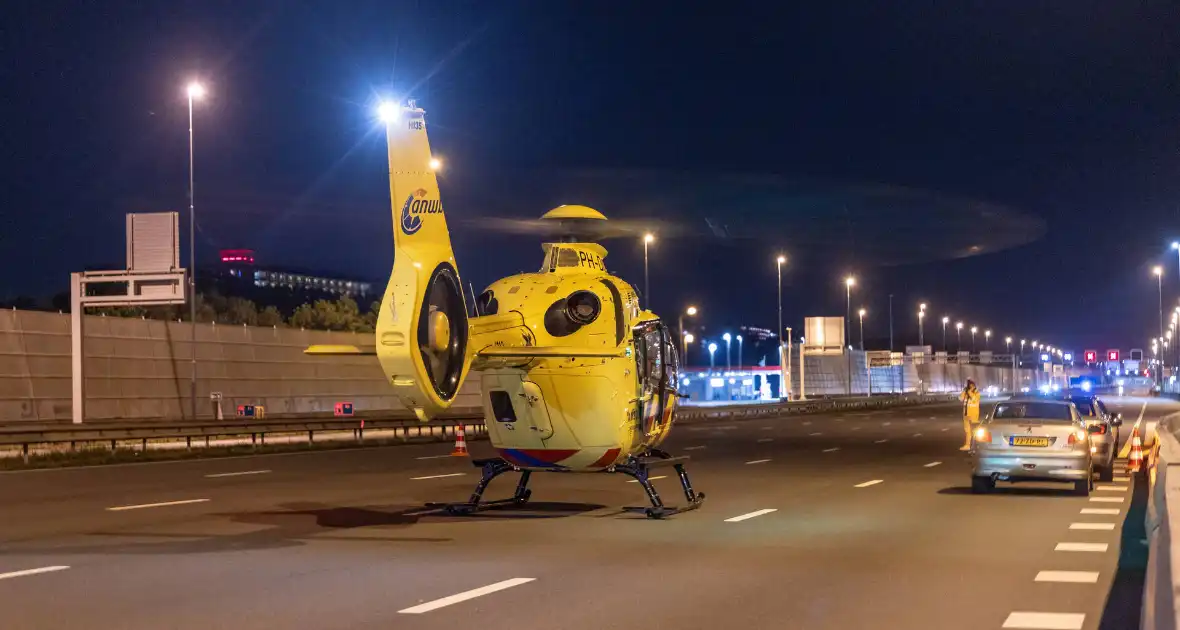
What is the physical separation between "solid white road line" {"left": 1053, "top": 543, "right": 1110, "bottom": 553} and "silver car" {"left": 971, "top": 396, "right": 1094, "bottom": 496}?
6578 millimetres

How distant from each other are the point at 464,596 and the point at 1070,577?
5.52 metres

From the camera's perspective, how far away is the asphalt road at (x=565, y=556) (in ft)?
33.0

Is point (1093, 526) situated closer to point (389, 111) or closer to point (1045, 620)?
point (1045, 620)

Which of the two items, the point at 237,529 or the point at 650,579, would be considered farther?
the point at 237,529

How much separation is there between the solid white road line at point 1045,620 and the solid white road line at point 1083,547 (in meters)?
4.41

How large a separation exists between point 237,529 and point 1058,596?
9.51 m

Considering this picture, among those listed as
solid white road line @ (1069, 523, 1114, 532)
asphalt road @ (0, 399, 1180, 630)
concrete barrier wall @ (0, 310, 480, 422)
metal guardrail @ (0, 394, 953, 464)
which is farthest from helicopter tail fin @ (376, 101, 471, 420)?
concrete barrier wall @ (0, 310, 480, 422)

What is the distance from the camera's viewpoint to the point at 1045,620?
32.6ft

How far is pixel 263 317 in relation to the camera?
10350 centimetres

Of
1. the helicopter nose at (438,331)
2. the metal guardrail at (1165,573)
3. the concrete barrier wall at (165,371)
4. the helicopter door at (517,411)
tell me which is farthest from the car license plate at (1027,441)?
the concrete barrier wall at (165,371)

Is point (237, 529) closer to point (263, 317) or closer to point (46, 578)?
point (46, 578)

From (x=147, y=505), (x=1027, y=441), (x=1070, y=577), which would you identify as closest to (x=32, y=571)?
(x=147, y=505)

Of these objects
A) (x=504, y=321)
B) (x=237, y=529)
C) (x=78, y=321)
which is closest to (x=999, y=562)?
(x=504, y=321)

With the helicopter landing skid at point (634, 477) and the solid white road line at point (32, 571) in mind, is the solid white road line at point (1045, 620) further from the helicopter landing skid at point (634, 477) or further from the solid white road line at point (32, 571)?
the solid white road line at point (32, 571)
